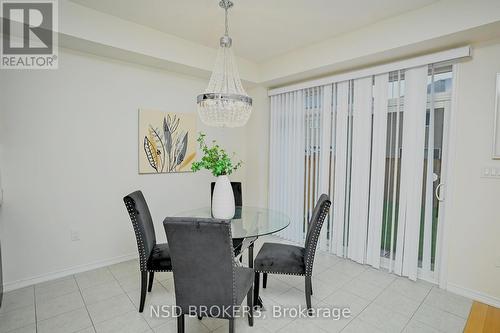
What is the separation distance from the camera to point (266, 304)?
2354 mm

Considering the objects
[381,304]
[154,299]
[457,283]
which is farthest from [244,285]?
[457,283]

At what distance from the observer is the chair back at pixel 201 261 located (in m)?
1.55

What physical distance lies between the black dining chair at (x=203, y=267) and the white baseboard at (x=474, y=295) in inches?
88.6

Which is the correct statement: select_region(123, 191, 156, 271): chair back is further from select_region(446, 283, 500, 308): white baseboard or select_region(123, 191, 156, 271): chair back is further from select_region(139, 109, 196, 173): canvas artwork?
select_region(446, 283, 500, 308): white baseboard

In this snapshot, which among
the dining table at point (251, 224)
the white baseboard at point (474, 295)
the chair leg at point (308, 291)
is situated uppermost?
the dining table at point (251, 224)

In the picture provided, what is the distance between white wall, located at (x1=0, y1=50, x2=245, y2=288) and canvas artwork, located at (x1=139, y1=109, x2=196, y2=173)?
0.10m

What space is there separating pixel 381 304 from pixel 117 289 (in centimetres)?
252

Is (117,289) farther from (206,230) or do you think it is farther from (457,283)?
(457,283)

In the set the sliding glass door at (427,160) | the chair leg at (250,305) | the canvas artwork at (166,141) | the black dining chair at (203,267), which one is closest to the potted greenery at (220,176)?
the chair leg at (250,305)

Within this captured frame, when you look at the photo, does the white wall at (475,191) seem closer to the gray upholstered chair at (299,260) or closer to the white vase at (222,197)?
the gray upholstered chair at (299,260)

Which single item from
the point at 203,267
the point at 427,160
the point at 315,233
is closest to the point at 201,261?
the point at 203,267

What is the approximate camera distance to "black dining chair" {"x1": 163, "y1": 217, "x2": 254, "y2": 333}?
5.11ft

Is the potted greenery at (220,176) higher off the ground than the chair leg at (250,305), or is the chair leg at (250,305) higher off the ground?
the potted greenery at (220,176)

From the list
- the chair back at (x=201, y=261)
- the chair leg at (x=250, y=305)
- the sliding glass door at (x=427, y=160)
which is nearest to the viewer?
the chair back at (x=201, y=261)
